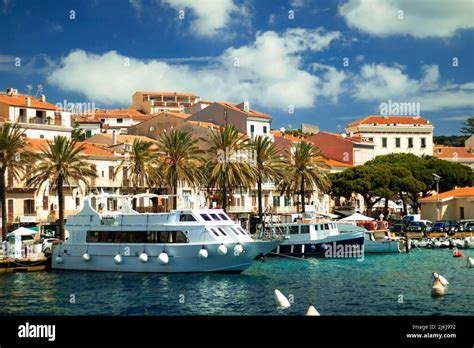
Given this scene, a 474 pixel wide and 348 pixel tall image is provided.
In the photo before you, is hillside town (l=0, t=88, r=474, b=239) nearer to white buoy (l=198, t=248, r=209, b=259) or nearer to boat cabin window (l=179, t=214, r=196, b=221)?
boat cabin window (l=179, t=214, r=196, b=221)

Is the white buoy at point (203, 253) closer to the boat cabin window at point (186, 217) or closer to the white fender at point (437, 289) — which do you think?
the boat cabin window at point (186, 217)

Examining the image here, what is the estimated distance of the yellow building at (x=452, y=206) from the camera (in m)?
84.6

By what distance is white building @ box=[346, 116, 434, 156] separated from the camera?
403ft

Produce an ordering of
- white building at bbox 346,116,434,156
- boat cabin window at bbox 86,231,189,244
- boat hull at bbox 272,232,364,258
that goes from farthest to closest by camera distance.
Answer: white building at bbox 346,116,434,156, boat hull at bbox 272,232,364,258, boat cabin window at bbox 86,231,189,244

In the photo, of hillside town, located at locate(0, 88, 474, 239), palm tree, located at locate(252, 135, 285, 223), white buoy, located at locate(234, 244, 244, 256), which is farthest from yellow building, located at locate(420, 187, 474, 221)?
white buoy, located at locate(234, 244, 244, 256)

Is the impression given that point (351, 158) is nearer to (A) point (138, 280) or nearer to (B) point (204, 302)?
(A) point (138, 280)

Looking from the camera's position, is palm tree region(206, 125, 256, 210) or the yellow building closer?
palm tree region(206, 125, 256, 210)

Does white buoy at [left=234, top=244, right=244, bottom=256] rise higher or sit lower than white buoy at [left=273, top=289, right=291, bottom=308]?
higher

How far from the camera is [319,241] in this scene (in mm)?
62156

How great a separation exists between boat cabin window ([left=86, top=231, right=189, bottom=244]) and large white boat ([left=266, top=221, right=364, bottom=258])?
15.4 metres

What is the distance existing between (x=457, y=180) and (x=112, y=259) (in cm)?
5888

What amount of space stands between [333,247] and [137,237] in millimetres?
18989

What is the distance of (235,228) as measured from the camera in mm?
48719

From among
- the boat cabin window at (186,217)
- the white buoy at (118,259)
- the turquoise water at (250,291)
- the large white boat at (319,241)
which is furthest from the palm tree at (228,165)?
the white buoy at (118,259)
